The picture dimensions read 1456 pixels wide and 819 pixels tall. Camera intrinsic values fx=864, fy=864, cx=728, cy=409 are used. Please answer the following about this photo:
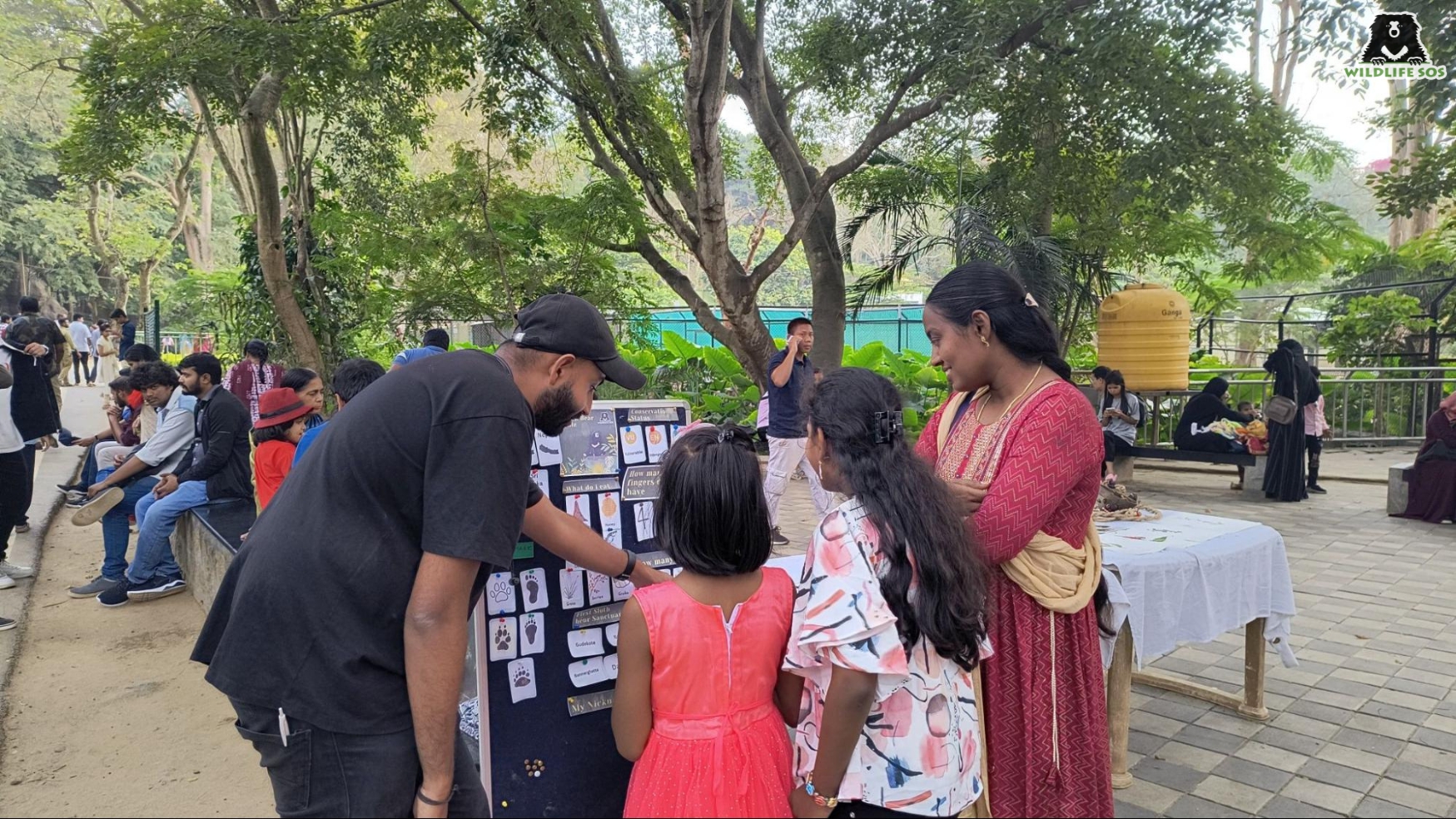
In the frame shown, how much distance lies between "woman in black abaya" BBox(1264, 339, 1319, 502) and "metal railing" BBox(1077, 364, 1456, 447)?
11.5 ft

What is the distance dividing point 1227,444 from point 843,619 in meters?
10.3

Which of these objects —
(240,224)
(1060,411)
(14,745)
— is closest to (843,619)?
(1060,411)

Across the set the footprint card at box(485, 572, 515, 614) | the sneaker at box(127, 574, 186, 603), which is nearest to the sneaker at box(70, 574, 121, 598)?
the sneaker at box(127, 574, 186, 603)

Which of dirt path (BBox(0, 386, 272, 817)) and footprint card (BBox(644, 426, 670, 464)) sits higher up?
footprint card (BBox(644, 426, 670, 464))

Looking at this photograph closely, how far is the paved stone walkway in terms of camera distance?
3332 millimetres

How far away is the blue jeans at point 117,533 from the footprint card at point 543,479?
16.4 ft

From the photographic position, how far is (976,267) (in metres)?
2.25

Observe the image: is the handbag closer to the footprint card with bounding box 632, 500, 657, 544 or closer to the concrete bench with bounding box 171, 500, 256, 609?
the footprint card with bounding box 632, 500, 657, 544

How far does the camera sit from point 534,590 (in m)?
A: 2.54

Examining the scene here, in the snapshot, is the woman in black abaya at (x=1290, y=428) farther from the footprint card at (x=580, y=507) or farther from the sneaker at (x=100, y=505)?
the sneaker at (x=100, y=505)

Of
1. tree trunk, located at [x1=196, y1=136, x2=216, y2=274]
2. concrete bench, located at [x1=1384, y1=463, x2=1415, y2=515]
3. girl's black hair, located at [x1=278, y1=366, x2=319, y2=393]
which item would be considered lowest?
concrete bench, located at [x1=1384, y1=463, x2=1415, y2=515]

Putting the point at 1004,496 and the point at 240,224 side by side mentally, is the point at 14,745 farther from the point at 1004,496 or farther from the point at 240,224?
the point at 240,224

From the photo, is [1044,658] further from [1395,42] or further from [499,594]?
[1395,42]

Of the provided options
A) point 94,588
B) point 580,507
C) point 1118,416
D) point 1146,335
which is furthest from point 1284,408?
point 94,588
